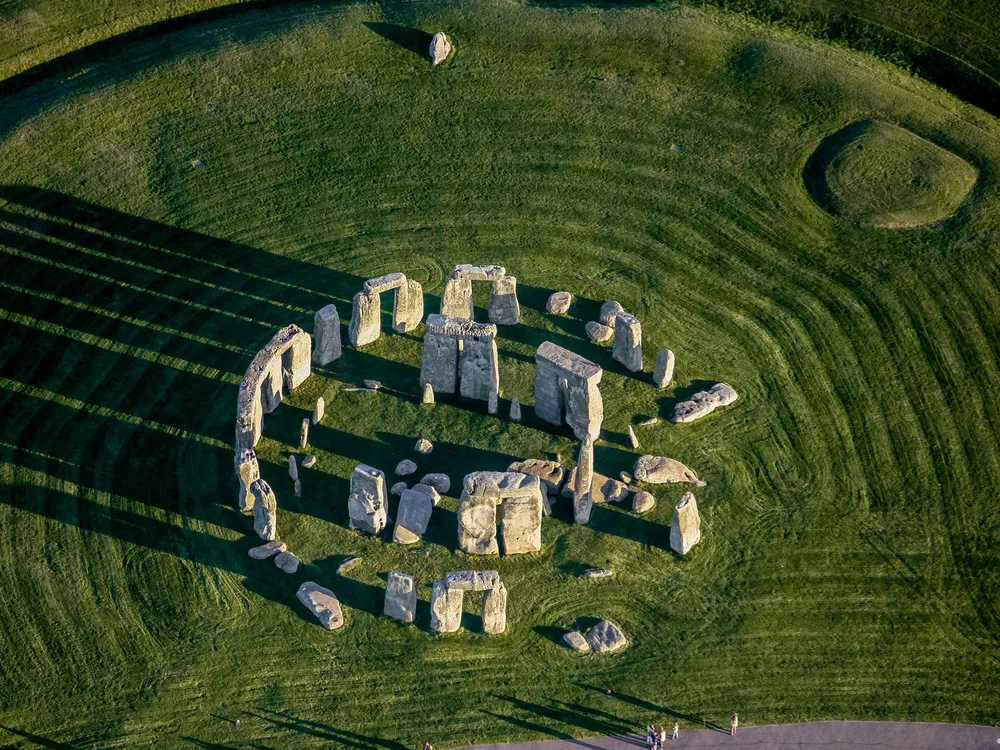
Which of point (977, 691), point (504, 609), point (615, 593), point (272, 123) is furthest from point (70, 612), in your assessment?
point (977, 691)

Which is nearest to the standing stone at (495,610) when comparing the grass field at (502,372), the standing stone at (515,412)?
the grass field at (502,372)

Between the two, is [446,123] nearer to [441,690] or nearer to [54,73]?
[54,73]

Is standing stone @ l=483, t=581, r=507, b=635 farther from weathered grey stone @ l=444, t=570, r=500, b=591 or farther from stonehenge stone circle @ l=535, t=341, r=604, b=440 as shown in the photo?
stonehenge stone circle @ l=535, t=341, r=604, b=440

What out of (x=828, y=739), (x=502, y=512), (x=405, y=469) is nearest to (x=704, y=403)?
(x=502, y=512)

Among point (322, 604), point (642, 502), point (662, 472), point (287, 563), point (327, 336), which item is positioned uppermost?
point (327, 336)

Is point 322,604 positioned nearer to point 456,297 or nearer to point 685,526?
point 685,526

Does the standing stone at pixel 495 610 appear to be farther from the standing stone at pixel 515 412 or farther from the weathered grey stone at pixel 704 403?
the weathered grey stone at pixel 704 403

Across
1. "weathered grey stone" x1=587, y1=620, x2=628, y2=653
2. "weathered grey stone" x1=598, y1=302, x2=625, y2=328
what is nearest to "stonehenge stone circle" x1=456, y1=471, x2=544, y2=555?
"weathered grey stone" x1=587, y1=620, x2=628, y2=653
